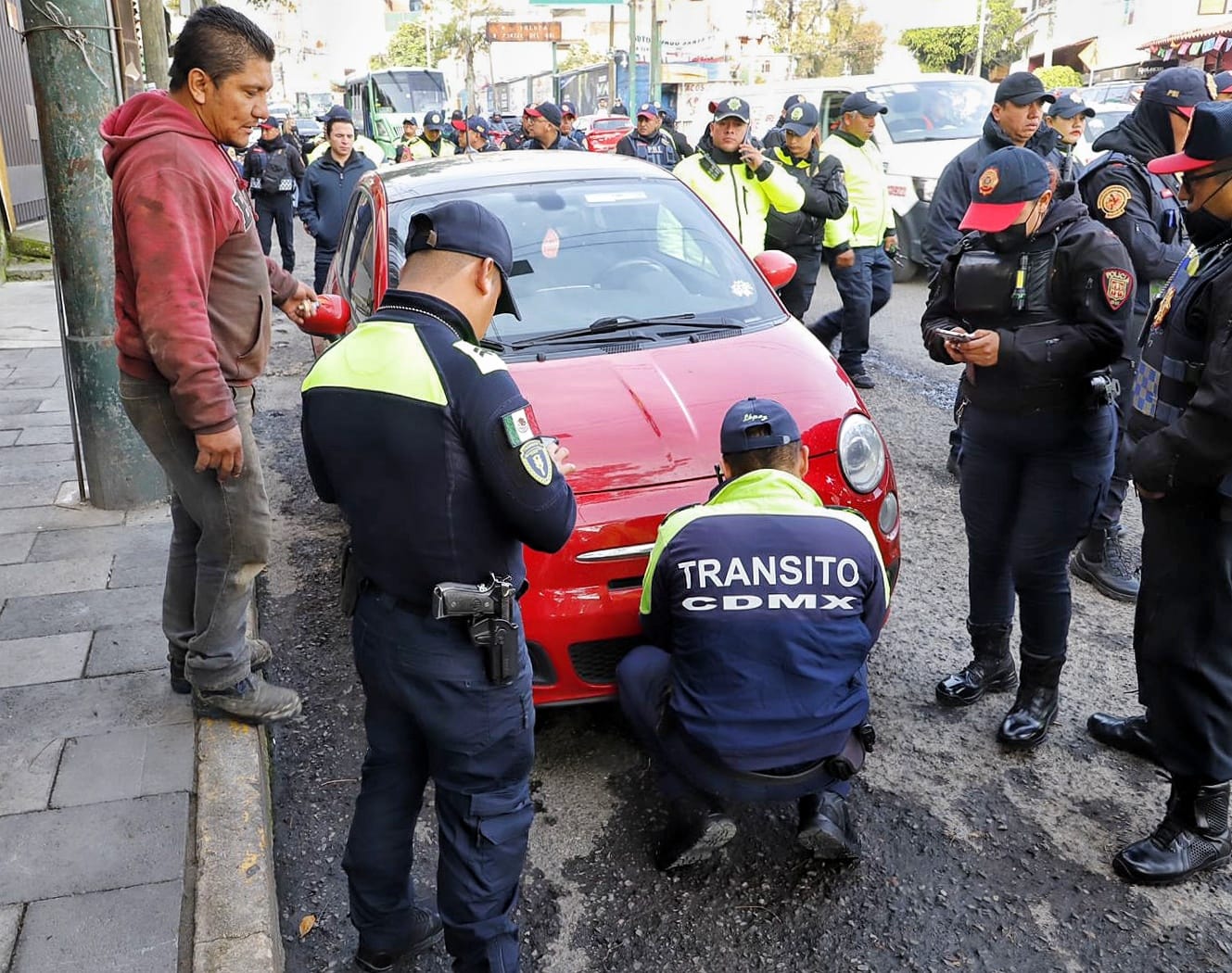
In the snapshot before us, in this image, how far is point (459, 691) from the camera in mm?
2062

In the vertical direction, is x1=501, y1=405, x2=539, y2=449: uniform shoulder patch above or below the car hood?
above

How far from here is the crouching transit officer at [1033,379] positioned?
3.04m

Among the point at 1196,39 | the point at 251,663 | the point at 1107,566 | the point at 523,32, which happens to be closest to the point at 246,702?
the point at 251,663

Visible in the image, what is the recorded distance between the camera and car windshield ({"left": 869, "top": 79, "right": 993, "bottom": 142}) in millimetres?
11141

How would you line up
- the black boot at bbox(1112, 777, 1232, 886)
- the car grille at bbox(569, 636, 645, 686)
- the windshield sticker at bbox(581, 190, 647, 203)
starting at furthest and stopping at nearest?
the windshield sticker at bbox(581, 190, 647, 203) → the car grille at bbox(569, 636, 645, 686) → the black boot at bbox(1112, 777, 1232, 886)

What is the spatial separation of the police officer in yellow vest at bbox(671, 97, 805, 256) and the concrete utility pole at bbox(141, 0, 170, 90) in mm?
5646

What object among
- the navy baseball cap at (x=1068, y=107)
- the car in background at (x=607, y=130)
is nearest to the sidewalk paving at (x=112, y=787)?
the navy baseball cap at (x=1068, y=107)

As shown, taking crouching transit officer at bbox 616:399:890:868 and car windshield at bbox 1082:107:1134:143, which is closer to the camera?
crouching transit officer at bbox 616:399:890:868

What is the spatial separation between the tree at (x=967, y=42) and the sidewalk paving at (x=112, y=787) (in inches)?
1804

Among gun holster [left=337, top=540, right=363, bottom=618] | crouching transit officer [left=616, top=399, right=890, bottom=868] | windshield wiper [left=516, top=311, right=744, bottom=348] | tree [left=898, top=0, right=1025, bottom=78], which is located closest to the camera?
gun holster [left=337, top=540, right=363, bottom=618]

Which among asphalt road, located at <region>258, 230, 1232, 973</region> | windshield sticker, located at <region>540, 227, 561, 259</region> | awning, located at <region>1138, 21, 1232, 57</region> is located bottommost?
asphalt road, located at <region>258, 230, 1232, 973</region>

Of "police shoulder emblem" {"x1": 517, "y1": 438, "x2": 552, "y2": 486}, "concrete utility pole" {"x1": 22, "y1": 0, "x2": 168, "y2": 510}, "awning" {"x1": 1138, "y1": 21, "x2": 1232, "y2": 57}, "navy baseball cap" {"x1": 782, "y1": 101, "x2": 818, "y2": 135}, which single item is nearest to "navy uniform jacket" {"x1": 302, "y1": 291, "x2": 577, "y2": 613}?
"police shoulder emblem" {"x1": 517, "y1": 438, "x2": 552, "y2": 486}

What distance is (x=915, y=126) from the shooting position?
11180 mm

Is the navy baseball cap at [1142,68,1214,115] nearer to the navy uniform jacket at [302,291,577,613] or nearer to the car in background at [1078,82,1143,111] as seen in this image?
the navy uniform jacket at [302,291,577,613]
